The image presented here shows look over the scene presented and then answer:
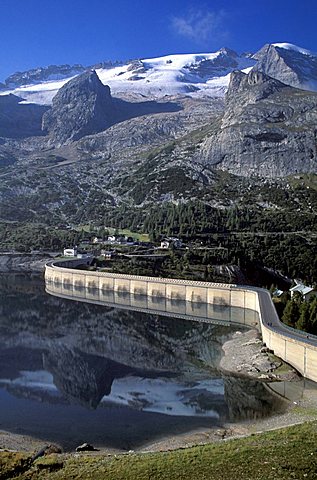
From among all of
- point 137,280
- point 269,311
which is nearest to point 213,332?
point 269,311

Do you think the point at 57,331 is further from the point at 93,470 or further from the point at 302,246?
the point at 302,246

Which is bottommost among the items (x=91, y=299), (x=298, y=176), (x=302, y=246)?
(x=91, y=299)

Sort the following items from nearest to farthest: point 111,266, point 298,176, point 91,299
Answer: point 91,299
point 111,266
point 298,176

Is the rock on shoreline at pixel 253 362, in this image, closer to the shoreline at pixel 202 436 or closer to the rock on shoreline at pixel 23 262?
the shoreline at pixel 202 436

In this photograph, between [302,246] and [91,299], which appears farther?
[302,246]

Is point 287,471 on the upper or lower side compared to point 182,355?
upper

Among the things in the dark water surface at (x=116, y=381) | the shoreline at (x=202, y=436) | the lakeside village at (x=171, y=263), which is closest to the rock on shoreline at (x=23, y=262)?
the lakeside village at (x=171, y=263)

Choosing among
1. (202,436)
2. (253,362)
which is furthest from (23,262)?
(202,436)

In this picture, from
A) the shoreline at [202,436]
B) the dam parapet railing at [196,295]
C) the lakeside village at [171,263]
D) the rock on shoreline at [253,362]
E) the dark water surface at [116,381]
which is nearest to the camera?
the shoreline at [202,436]
